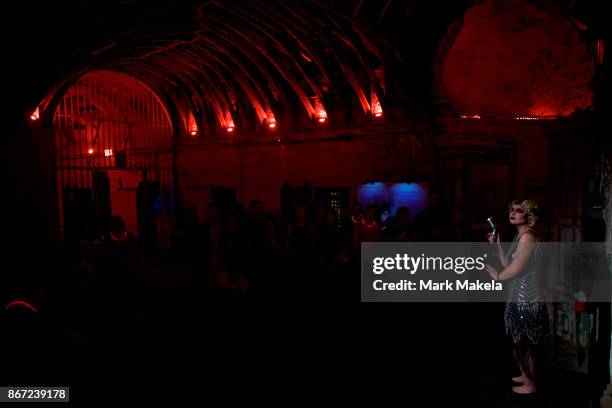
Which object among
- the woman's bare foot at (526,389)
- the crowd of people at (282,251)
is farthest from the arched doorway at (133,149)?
the woman's bare foot at (526,389)

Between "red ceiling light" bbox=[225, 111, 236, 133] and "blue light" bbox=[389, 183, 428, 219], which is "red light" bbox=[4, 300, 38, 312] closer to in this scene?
"blue light" bbox=[389, 183, 428, 219]

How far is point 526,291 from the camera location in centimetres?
496

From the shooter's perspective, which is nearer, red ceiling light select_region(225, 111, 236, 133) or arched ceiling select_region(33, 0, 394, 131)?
arched ceiling select_region(33, 0, 394, 131)

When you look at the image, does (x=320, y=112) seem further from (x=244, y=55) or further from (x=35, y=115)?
(x=35, y=115)

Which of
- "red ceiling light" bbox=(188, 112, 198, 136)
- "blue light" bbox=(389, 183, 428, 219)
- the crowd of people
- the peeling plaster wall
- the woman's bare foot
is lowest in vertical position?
the woman's bare foot

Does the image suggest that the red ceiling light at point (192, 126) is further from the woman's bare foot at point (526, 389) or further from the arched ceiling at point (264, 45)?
the woman's bare foot at point (526, 389)

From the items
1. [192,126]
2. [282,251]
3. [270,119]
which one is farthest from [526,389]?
[192,126]

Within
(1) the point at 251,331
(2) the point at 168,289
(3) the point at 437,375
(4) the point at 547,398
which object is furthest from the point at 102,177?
(4) the point at 547,398

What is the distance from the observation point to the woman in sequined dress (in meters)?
4.90

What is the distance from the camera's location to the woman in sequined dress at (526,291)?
4902 mm

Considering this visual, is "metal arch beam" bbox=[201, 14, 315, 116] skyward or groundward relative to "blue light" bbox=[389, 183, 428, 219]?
skyward

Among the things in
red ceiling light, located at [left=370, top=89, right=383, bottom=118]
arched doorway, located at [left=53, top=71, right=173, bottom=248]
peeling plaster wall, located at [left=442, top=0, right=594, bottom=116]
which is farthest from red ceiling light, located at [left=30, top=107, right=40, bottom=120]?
peeling plaster wall, located at [left=442, top=0, right=594, bottom=116]

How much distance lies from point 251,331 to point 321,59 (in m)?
8.49

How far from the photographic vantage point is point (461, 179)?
11445mm
